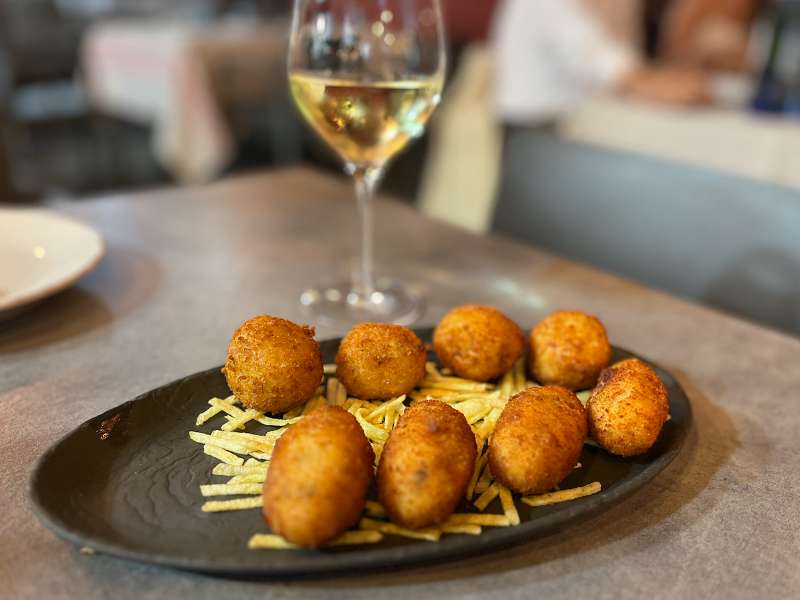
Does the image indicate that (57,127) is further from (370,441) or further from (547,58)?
(370,441)

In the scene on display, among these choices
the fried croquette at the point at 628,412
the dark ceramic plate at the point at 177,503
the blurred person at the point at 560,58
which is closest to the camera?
the dark ceramic plate at the point at 177,503

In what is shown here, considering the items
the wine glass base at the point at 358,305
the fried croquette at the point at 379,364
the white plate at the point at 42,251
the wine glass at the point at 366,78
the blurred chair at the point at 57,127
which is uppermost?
the wine glass at the point at 366,78

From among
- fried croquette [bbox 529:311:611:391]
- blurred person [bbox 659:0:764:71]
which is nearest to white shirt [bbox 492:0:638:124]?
blurred person [bbox 659:0:764:71]

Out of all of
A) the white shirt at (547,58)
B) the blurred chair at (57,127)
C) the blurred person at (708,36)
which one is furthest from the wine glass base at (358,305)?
the blurred chair at (57,127)

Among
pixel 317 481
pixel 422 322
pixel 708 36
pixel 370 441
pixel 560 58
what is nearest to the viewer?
pixel 317 481

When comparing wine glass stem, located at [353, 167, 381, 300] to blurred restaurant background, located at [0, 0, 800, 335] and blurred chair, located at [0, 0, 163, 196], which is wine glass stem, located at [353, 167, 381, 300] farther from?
blurred chair, located at [0, 0, 163, 196]

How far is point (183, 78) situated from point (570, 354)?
3112 mm

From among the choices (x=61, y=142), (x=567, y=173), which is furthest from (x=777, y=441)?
(x=61, y=142)

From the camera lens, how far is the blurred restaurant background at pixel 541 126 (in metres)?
1.22

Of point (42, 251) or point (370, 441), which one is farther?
point (42, 251)

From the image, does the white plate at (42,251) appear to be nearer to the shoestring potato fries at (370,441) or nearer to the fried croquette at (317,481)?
the shoestring potato fries at (370,441)

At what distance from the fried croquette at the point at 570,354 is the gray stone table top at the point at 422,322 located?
0.10m

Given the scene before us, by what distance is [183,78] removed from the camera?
3328mm

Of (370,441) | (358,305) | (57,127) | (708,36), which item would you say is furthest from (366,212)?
(57,127)
